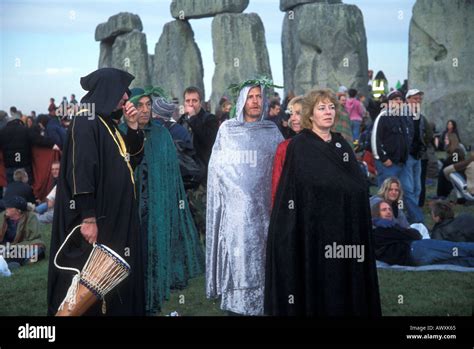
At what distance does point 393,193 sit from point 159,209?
3.44 m

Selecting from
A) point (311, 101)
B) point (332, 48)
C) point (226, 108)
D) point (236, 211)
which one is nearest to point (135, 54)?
point (332, 48)

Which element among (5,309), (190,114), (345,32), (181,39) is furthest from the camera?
(181,39)

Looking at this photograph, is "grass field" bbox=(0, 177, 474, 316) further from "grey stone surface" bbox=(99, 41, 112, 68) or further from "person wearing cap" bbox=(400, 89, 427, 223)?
"grey stone surface" bbox=(99, 41, 112, 68)

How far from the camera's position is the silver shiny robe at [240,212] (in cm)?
708

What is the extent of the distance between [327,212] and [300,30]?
1954cm

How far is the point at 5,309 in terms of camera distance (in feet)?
26.3

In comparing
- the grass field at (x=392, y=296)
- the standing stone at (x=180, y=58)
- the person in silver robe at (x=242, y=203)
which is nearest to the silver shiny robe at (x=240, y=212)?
the person in silver robe at (x=242, y=203)

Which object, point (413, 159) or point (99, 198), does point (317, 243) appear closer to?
point (99, 198)

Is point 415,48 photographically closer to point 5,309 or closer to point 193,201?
point 193,201

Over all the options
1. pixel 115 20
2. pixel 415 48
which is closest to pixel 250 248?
pixel 415 48

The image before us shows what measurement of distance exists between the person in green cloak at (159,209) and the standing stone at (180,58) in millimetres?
18766

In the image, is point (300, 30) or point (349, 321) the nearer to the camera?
point (349, 321)

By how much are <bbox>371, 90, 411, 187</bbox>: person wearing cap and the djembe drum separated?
6.12 meters

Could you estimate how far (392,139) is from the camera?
11328mm
